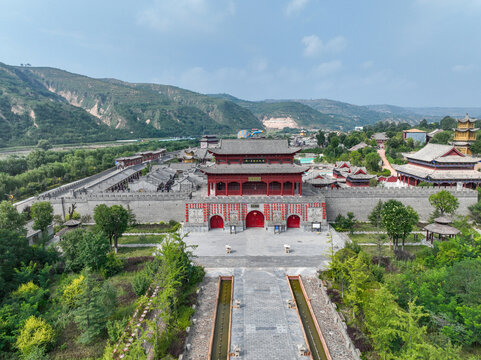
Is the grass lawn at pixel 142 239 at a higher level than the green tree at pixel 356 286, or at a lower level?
lower

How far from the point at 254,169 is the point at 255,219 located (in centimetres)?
556

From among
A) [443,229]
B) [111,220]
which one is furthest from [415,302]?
[111,220]

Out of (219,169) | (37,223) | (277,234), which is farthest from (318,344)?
(37,223)

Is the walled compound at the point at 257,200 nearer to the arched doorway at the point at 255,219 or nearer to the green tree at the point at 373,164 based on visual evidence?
the arched doorway at the point at 255,219

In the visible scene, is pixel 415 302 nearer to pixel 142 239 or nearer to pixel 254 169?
pixel 254 169

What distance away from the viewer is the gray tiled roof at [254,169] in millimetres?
31889

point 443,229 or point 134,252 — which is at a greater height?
point 443,229

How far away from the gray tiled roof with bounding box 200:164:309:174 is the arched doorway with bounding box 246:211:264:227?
4.61 meters

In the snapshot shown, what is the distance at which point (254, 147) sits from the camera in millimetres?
34094

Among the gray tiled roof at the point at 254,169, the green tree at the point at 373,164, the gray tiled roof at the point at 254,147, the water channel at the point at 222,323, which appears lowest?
the water channel at the point at 222,323

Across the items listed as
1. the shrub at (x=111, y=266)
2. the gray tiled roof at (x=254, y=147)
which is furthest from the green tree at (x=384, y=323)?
the gray tiled roof at (x=254, y=147)

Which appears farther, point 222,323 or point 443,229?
point 443,229

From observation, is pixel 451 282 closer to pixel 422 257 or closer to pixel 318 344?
pixel 422 257

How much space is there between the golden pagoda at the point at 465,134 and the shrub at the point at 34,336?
200 ft
